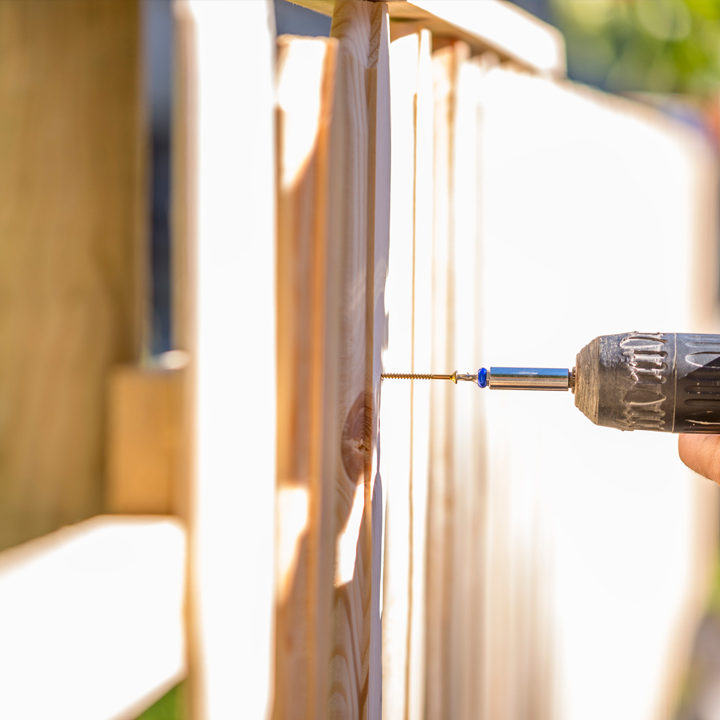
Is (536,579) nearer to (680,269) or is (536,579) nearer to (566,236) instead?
(566,236)

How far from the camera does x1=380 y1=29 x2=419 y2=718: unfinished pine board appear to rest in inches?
35.6

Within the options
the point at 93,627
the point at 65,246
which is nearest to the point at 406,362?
the point at 93,627

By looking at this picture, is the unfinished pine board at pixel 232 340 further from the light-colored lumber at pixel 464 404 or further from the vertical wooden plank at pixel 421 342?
the light-colored lumber at pixel 464 404

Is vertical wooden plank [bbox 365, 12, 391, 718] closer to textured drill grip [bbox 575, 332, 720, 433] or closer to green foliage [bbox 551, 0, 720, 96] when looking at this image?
textured drill grip [bbox 575, 332, 720, 433]

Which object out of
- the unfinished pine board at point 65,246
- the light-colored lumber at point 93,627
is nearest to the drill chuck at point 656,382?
the light-colored lumber at point 93,627

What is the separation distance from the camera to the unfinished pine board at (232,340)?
94 cm

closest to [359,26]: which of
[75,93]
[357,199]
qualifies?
[357,199]

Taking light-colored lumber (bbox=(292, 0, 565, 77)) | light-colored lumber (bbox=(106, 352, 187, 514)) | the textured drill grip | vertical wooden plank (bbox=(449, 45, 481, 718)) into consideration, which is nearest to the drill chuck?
the textured drill grip

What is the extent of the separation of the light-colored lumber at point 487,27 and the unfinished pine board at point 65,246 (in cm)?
71

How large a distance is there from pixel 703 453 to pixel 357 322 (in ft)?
1.47

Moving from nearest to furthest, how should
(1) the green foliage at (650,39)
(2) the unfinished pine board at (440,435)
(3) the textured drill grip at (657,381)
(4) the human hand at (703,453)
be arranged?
1. (3) the textured drill grip at (657,381)
2. (4) the human hand at (703,453)
3. (2) the unfinished pine board at (440,435)
4. (1) the green foliage at (650,39)

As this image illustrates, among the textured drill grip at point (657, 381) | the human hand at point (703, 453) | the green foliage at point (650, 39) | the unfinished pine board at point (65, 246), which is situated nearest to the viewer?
the textured drill grip at point (657, 381)

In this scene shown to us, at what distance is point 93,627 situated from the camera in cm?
94

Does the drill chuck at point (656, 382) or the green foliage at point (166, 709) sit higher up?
the drill chuck at point (656, 382)
